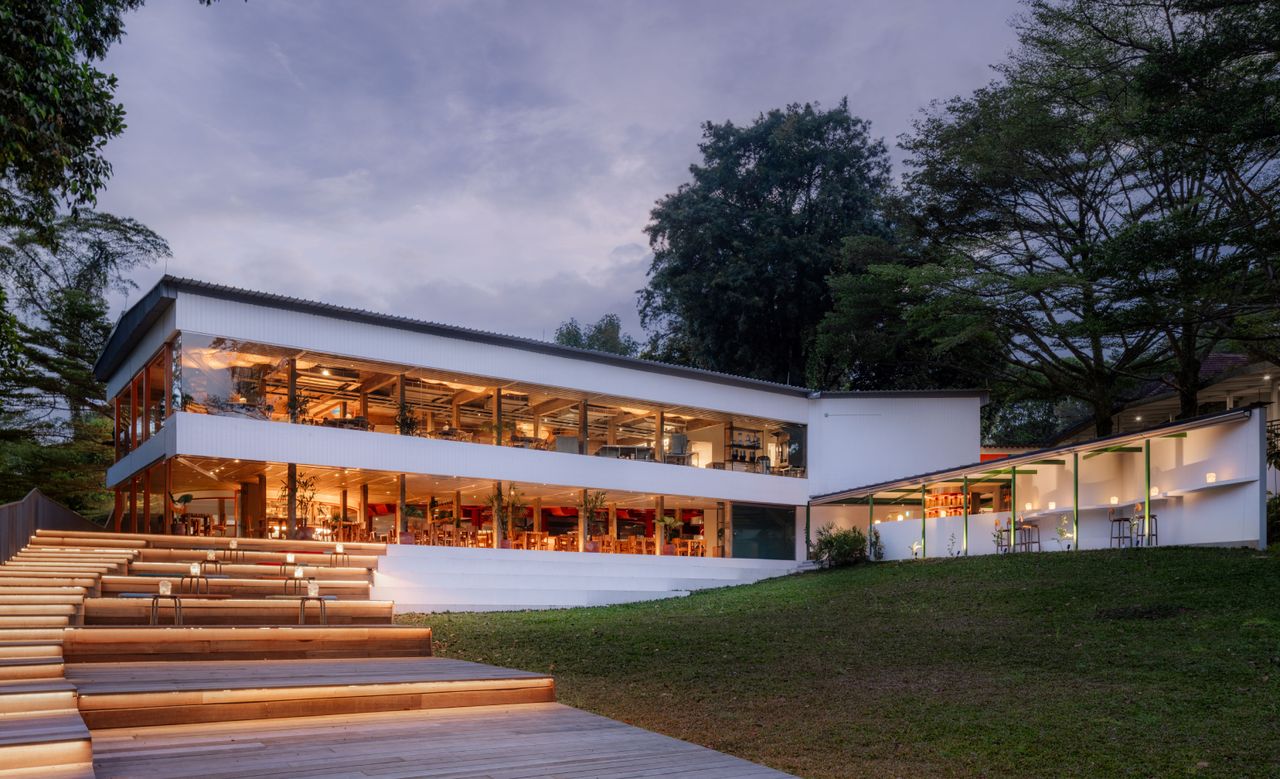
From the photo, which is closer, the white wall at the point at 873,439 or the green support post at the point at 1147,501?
the green support post at the point at 1147,501

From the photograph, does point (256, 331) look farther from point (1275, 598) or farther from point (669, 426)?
point (1275, 598)

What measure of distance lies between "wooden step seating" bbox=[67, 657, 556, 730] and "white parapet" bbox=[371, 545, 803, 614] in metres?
9.01

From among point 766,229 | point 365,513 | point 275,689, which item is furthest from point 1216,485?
point 766,229

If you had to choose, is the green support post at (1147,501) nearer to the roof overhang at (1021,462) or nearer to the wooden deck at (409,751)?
the roof overhang at (1021,462)

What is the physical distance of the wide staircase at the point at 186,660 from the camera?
538 cm

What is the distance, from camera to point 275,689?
6430 mm

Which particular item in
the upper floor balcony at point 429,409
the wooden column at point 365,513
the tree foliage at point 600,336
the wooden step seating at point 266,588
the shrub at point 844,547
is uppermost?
the tree foliage at point 600,336

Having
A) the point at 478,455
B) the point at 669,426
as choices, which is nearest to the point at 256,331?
the point at 478,455

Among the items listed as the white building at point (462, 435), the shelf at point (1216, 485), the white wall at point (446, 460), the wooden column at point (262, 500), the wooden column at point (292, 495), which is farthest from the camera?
the wooden column at point (262, 500)

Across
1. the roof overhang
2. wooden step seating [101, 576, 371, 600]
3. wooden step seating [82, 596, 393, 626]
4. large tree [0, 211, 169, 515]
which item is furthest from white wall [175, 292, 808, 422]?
large tree [0, 211, 169, 515]

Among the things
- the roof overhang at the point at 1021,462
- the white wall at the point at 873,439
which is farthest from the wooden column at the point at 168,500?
the white wall at the point at 873,439

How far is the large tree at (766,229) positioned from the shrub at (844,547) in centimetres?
1200

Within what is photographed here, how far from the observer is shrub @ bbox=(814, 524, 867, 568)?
23.6m

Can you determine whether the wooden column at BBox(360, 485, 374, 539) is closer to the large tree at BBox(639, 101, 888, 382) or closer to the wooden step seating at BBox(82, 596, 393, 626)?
the wooden step seating at BBox(82, 596, 393, 626)
